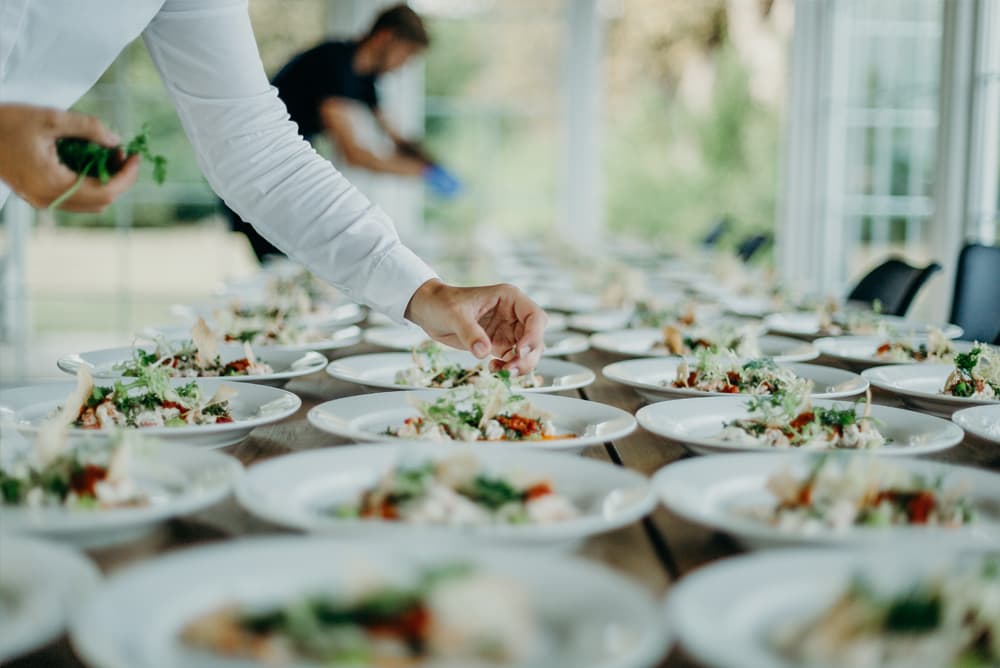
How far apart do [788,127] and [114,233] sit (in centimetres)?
459

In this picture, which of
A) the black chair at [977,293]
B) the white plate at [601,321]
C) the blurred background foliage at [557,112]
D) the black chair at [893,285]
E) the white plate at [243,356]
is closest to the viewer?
the white plate at [243,356]

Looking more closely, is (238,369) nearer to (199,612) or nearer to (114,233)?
(199,612)

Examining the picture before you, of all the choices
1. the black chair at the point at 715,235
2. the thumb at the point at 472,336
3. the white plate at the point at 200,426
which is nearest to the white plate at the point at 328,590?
the white plate at the point at 200,426

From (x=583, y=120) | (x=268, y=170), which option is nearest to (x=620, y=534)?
(x=268, y=170)

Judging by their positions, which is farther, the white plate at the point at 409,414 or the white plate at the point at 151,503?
the white plate at the point at 409,414

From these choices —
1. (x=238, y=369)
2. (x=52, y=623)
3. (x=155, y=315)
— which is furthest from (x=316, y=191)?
(x=155, y=315)

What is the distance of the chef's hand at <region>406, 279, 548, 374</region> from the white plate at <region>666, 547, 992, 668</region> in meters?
0.81

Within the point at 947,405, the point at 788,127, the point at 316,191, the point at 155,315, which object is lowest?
the point at 155,315

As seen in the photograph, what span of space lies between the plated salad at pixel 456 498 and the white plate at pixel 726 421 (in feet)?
1.07

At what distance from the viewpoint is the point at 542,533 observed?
85 centimetres

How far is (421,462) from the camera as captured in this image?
0.99m

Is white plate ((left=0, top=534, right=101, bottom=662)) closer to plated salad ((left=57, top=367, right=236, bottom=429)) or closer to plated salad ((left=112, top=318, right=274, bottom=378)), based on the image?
plated salad ((left=57, top=367, right=236, bottom=429))

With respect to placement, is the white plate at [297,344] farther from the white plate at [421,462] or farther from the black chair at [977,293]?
the black chair at [977,293]

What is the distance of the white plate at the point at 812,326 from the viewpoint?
2.39 meters
